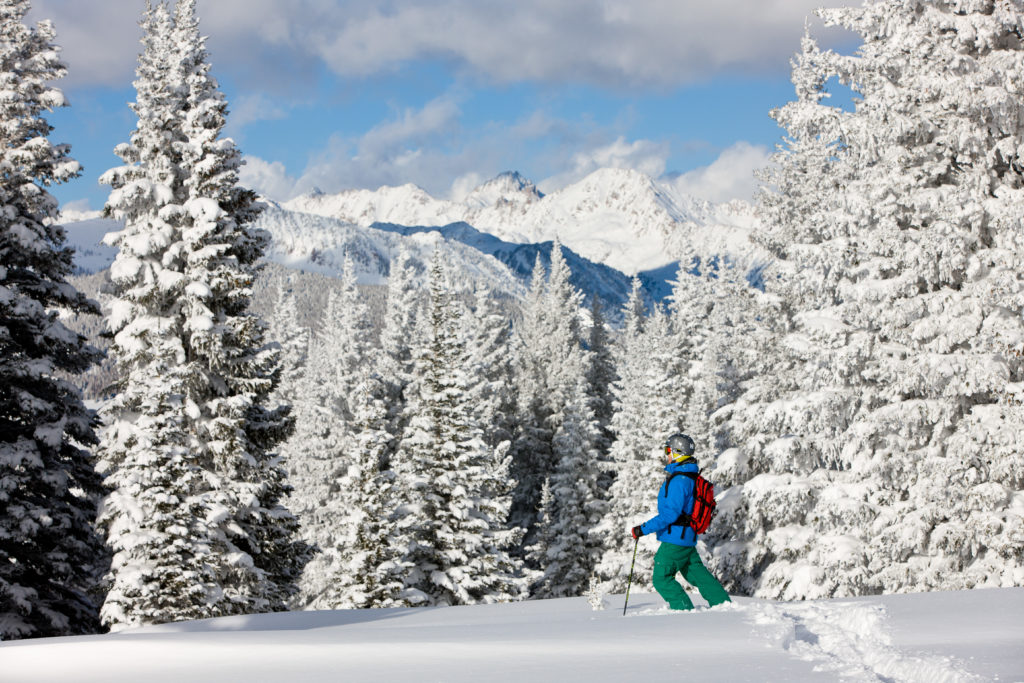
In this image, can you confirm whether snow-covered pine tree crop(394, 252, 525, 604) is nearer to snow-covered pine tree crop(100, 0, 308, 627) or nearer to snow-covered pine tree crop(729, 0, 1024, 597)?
snow-covered pine tree crop(100, 0, 308, 627)

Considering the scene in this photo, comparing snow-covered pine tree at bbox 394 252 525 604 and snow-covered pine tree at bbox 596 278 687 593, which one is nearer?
snow-covered pine tree at bbox 394 252 525 604

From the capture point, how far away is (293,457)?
5588cm

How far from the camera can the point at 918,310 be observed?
15.3 metres

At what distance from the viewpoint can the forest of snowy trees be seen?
1481cm

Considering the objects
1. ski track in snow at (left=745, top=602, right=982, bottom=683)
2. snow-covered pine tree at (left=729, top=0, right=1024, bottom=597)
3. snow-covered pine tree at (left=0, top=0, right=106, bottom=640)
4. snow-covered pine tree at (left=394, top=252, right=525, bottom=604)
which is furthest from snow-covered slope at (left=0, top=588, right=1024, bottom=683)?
snow-covered pine tree at (left=394, top=252, right=525, bottom=604)

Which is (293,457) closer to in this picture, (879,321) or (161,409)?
(161,409)

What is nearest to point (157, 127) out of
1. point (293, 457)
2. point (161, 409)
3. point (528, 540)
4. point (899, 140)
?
point (161, 409)

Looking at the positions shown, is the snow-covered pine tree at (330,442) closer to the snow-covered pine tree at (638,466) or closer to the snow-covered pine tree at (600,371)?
the snow-covered pine tree at (638,466)

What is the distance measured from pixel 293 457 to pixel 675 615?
165 feet

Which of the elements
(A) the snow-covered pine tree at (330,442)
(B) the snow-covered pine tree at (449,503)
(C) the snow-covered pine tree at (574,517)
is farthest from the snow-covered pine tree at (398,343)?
(B) the snow-covered pine tree at (449,503)

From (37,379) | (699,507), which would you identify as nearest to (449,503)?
(37,379)

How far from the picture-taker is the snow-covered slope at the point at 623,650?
5359mm

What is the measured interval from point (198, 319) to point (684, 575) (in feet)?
44.4

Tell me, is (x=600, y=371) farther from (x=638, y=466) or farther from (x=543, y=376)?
(x=638, y=466)
